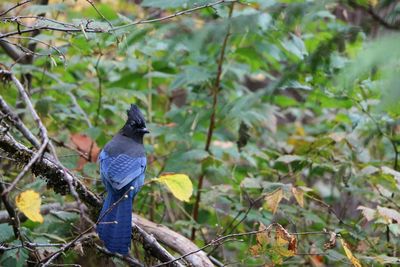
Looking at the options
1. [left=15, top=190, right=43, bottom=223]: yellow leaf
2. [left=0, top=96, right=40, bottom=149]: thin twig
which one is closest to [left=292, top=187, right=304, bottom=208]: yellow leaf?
[left=0, top=96, right=40, bottom=149]: thin twig

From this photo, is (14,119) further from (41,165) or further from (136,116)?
(136,116)

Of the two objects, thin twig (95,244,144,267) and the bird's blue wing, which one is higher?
the bird's blue wing

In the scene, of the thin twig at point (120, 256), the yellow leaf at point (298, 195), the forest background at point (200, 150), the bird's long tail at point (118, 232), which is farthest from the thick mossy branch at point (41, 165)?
the yellow leaf at point (298, 195)

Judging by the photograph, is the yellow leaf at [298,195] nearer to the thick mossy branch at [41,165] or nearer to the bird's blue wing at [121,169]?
the bird's blue wing at [121,169]

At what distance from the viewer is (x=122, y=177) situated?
3.52 meters

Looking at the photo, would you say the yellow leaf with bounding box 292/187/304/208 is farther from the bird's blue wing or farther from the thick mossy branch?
the thick mossy branch

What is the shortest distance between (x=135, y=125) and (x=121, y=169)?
57 centimetres

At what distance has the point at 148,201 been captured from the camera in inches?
187

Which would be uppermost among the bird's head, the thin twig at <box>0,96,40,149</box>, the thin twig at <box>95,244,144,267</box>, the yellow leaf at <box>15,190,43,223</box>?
the thin twig at <box>0,96,40,149</box>

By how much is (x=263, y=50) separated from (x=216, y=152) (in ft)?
2.88

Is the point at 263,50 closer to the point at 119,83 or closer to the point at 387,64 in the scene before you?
the point at 119,83

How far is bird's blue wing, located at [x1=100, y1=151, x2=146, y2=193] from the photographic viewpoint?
3488 millimetres

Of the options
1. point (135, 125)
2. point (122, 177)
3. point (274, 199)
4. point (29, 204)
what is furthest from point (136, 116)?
point (29, 204)

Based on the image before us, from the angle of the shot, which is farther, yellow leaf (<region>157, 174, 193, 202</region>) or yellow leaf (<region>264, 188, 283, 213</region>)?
yellow leaf (<region>264, 188, 283, 213</region>)
